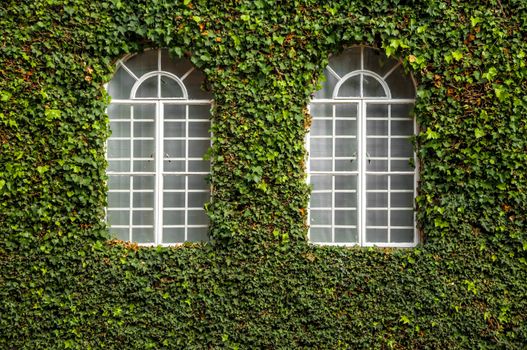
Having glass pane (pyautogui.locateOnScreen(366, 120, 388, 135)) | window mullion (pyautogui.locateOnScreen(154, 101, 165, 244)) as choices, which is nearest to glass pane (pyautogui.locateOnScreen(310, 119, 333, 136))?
glass pane (pyautogui.locateOnScreen(366, 120, 388, 135))

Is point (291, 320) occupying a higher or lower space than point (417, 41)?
lower

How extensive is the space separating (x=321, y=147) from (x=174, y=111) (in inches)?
75.8

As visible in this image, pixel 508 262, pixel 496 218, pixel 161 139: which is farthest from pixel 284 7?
pixel 508 262

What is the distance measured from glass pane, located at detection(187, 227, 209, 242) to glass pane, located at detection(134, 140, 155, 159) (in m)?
1.08

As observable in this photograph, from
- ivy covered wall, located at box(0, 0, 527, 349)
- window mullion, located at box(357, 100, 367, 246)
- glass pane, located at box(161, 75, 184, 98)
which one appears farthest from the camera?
glass pane, located at box(161, 75, 184, 98)

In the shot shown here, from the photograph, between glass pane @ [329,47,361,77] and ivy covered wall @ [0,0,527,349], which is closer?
ivy covered wall @ [0,0,527,349]

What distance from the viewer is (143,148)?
7605 millimetres

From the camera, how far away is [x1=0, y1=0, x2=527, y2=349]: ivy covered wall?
7156 millimetres

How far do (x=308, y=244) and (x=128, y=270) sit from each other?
2198 mm

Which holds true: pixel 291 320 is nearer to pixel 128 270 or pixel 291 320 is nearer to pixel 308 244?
pixel 308 244

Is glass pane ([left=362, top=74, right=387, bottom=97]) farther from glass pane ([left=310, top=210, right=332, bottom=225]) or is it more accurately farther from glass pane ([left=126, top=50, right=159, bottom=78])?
glass pane ([left=126, top=50, right=159, bottom=78])

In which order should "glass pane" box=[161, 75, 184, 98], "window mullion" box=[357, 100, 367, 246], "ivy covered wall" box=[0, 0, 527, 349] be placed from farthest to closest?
"glass pane" box=[161, 75, 184, 98]
"window mullion" box=[357, 100, 367, 246]
"ivy covered wall" box=[0, 0, 527, 349]

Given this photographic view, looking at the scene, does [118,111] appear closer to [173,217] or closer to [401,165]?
[173,217]

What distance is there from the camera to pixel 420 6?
7230 millimetres
